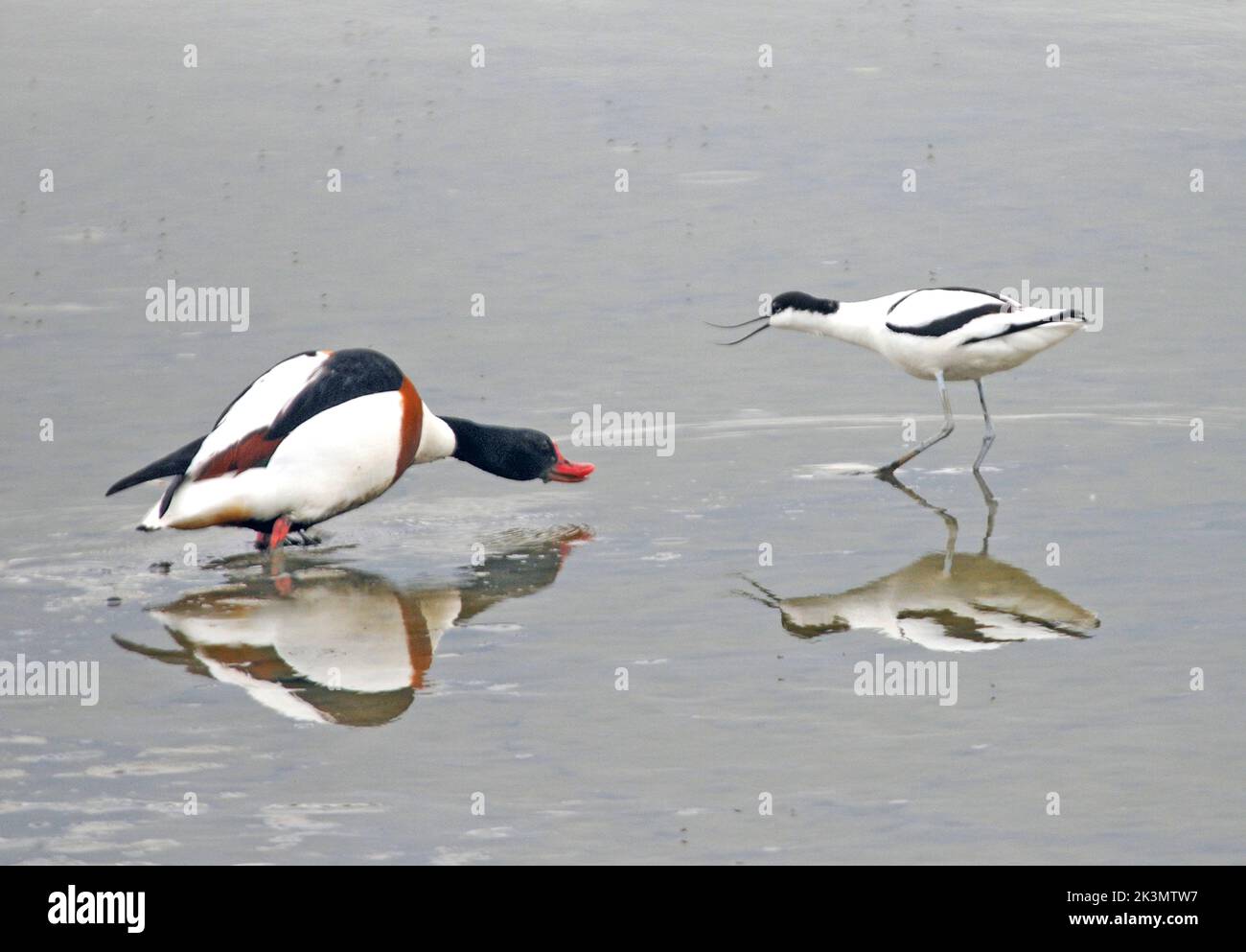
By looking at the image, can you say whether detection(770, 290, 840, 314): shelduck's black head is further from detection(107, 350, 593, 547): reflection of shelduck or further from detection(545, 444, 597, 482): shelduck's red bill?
detection(107, 350, 593, 547): reflection of shelduck

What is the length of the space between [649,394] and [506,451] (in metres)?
2.99

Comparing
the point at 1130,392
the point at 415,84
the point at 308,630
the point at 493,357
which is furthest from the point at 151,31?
the point at 308,630

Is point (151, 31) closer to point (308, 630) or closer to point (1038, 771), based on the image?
point (308, 630)

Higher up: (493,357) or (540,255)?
(540,255)

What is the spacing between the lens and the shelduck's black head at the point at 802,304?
44.4 ft

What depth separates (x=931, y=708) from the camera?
856cm

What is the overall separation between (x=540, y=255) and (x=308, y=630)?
9.96m

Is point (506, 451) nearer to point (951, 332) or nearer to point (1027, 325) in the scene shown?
point (951, 332)


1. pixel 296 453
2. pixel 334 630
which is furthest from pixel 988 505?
pixel 334 630

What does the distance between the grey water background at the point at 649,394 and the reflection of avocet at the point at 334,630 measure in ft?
0.50

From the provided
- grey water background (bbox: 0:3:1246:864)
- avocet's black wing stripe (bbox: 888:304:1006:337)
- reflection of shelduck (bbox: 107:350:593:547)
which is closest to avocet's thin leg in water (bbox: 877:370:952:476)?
grey water background (bbox: 0:3:1246:864)

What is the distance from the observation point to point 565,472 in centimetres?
1241

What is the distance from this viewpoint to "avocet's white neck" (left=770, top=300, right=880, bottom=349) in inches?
522

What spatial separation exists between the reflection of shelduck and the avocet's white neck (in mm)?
3421
